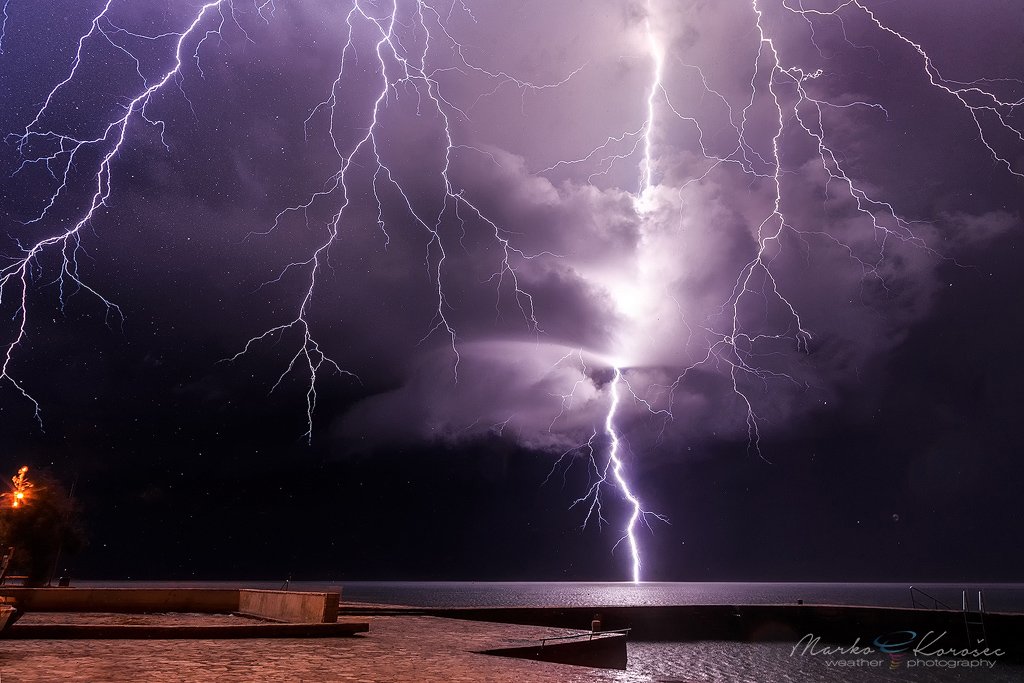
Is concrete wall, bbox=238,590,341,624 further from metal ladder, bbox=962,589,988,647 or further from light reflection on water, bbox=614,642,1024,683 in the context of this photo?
metal ladder, bbox=962,589,988,647

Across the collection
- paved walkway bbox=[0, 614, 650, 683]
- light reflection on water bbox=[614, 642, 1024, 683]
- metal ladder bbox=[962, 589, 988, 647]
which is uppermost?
paved walkway bbox=[0, 614, 650, 683]

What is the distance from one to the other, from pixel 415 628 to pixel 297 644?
15.6 feet

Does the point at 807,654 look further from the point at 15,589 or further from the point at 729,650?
the point at 15,589

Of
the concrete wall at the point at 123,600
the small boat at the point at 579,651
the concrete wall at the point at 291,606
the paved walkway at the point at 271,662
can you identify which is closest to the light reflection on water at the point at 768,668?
the small boat at the point at 579,651

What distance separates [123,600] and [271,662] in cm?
1083

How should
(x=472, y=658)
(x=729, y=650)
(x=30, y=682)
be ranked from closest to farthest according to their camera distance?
(x=30, y=682), (x=472, y=658), (x=729, y=650)

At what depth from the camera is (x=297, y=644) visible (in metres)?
9.63

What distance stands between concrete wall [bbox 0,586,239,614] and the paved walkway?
7433mm

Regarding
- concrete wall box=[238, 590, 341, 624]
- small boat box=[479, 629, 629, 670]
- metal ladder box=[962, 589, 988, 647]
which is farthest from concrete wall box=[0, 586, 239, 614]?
metal ladder box=[962, 589, 988, 647]


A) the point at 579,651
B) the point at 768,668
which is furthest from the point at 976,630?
the point at 579,651

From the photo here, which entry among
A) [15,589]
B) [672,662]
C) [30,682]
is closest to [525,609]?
[672,662]

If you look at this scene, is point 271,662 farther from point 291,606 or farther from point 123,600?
Result: point 123,600

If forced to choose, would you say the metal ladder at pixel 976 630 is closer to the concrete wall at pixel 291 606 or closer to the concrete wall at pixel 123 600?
the concrete wall at pixel 291 606

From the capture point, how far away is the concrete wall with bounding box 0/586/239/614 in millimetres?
15406
